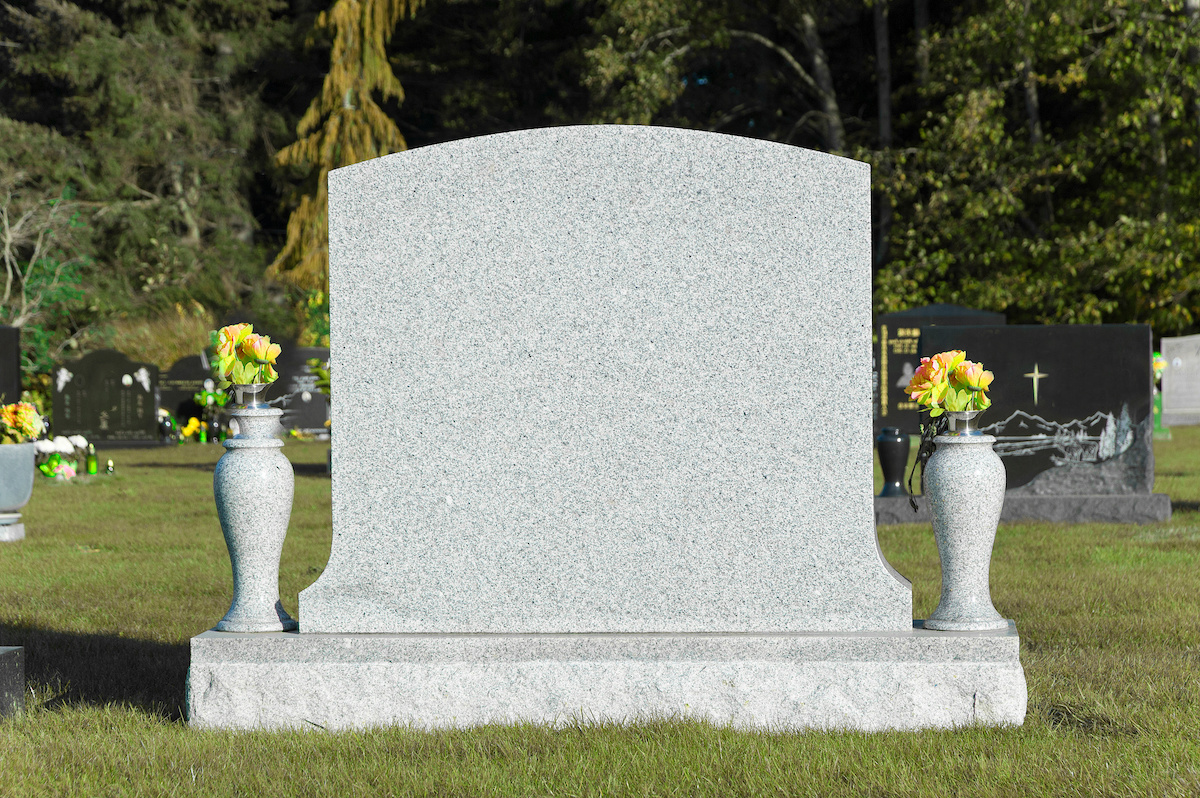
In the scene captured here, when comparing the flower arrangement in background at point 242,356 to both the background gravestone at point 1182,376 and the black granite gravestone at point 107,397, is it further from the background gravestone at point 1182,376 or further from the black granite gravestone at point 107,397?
the background gravestone at point 1182,376

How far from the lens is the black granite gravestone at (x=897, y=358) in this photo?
56.2 feet

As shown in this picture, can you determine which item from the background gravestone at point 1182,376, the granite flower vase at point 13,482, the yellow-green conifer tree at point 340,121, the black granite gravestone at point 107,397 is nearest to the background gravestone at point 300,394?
the black granite gravestone at point 107,397

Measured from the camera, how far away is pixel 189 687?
144 inches

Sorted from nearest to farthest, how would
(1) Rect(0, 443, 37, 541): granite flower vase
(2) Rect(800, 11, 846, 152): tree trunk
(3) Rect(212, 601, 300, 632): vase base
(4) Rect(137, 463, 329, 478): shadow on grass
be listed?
(3) Rect(212, 601, 300, 632): vase base → (1) Rect(0, 443, 37, 541): granite flower vase → (4) Rect(137, 463, 329, 478): shadow on grass → (2) Rect(800, 11, 846, 152): tree trunk

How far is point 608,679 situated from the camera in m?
3.61

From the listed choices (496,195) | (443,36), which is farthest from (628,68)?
(496,195)

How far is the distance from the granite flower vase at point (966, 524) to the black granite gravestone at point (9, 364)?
11702 millimetres

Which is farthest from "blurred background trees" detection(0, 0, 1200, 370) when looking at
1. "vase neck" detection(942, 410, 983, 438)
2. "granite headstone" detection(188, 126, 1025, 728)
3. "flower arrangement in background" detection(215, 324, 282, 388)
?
"flower arrangement in background" detection(215, 324, 282, 388)

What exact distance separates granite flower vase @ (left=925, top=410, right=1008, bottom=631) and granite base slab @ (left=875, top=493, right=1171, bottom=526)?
17.6ft

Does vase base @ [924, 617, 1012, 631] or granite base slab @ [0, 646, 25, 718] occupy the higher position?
vase base @ [924, 617, 1012, 631]

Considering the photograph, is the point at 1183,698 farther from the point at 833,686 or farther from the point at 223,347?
the point at 223,347

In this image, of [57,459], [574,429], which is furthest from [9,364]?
[574,429]

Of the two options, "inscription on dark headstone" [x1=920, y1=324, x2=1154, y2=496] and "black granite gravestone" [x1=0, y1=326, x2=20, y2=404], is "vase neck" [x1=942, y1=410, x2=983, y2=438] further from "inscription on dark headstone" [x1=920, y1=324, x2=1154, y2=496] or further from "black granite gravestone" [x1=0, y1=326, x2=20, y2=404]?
"black granite gravestone" [x1=0, y1=326, x2=20, y2=404]

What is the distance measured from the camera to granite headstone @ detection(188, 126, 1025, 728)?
366 cm
